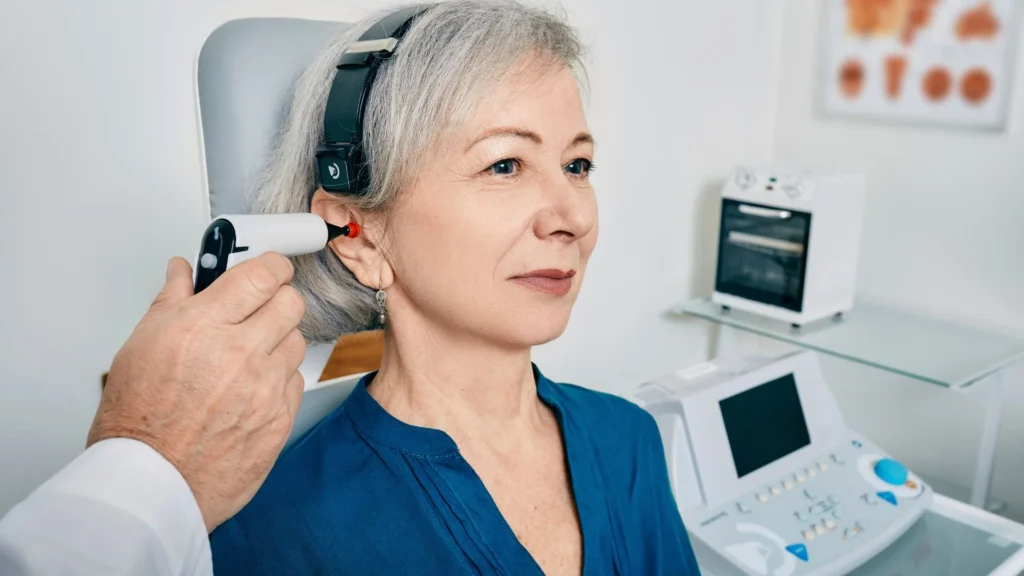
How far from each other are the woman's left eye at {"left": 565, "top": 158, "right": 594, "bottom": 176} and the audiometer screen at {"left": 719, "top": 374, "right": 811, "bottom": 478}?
1.91 ft

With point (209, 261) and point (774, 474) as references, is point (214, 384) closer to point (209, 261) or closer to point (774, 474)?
→ point (209, 261)

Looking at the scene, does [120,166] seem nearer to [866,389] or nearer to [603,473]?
[603,473]

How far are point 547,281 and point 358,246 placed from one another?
249mm

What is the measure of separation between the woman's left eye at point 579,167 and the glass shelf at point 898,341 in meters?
1.02

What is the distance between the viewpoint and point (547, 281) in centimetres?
93

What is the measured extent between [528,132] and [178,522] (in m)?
0.55

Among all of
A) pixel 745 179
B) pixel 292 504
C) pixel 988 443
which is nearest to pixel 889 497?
pixel 988 443

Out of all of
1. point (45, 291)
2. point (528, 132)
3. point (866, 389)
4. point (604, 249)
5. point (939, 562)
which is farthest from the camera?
point (866, 389)

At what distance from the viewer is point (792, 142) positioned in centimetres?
221

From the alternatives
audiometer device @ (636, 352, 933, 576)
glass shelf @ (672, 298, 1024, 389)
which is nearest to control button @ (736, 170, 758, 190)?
glass shelf @ (672, 298, 1024, 389)

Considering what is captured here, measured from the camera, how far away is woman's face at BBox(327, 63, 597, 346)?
0.89m

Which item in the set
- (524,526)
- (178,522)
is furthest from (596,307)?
(178,522)

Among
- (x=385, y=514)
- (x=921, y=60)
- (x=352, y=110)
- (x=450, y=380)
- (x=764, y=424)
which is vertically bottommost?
(x=764, y=424)

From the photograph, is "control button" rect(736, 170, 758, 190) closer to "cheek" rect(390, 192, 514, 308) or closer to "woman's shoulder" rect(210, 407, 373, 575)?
"cheek" rect(390, 192, 514, 308)
